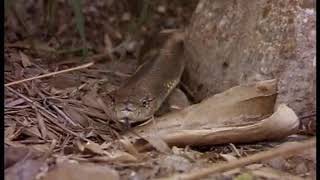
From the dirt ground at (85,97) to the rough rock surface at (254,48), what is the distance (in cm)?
27

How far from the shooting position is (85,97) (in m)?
2.83

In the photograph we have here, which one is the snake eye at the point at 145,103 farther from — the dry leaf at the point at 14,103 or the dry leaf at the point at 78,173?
the dry leaf at the point at 78,173

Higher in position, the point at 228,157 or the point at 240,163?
the point at 240,163

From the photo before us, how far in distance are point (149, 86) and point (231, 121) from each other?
499mm

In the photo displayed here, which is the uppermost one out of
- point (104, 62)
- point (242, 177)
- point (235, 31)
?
point (235, 31)

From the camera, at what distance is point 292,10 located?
2699 millimetres

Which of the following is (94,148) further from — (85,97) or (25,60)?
(25,60)

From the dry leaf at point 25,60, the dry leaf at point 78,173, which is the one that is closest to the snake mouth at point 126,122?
the dry leaf at point 78,173

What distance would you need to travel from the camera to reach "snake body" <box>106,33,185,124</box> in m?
2.62

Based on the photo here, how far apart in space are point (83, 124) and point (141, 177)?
587 millimetres

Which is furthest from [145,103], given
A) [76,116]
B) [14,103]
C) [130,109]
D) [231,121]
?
[14,103]

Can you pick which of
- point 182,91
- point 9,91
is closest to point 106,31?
point 182,91

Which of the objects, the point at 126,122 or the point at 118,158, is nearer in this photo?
the point at 118,158

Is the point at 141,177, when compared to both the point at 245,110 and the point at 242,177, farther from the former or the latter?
the point at 245,110
